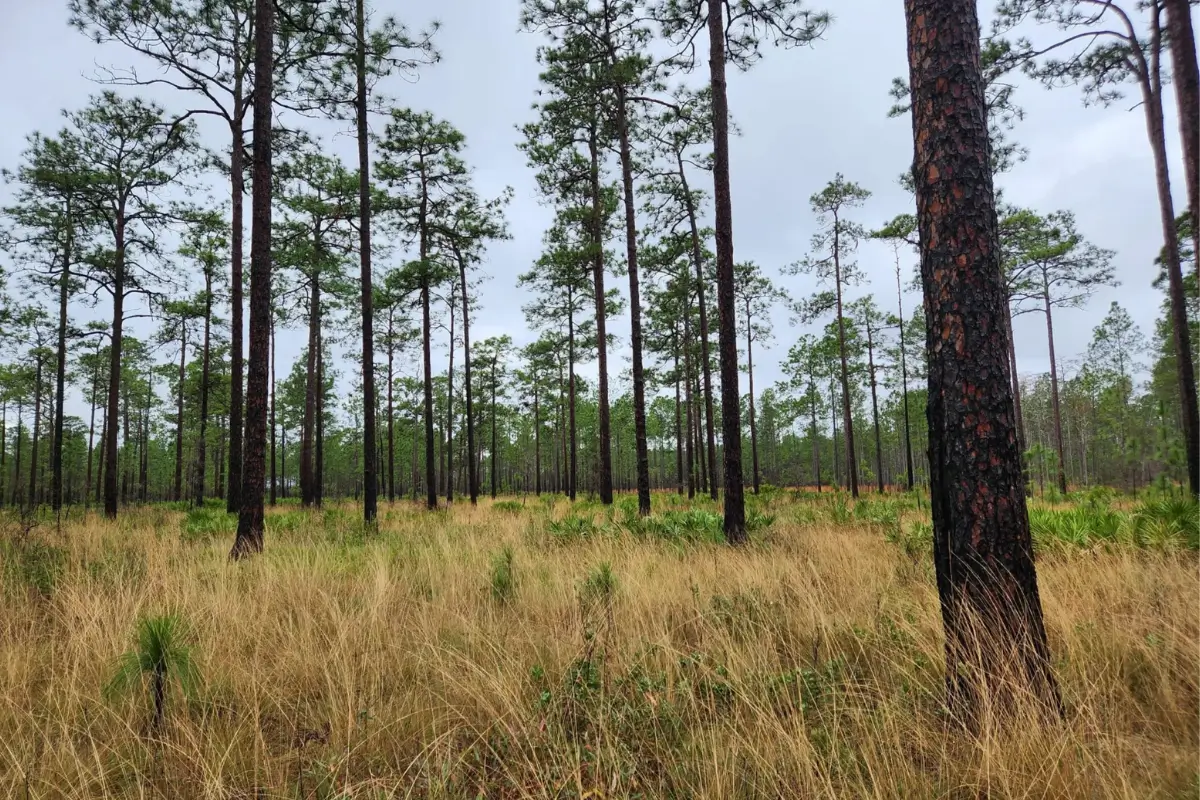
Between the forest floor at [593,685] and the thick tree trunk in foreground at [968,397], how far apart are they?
0.91 feet

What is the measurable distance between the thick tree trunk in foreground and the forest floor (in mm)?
279

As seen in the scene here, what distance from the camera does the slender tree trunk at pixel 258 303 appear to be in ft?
22.1

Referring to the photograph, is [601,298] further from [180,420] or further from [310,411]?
[180,420]

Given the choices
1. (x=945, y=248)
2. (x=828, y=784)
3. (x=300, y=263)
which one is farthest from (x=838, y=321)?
(x=828, y=784)

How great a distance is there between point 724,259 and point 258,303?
256 inches

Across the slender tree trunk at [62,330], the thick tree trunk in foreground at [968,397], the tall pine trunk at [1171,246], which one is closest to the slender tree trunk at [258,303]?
the thick tree trunk in foreground at [968,397]

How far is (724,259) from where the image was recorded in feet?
23.7

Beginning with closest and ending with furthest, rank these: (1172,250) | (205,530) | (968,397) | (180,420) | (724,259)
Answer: (968,397) → (724,259) → (205,530) → (1172,250) → (180,420)

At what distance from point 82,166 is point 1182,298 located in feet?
88.0

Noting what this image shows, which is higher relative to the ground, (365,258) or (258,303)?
(365,258)

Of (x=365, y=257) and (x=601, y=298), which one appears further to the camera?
A: (x=601, y=298)

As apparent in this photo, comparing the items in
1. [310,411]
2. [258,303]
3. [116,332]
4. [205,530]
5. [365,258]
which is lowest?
[205,530]

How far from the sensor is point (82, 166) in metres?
13.3

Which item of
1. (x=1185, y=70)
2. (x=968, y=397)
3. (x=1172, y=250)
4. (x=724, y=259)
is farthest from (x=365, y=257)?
(x=1172, y=250)
